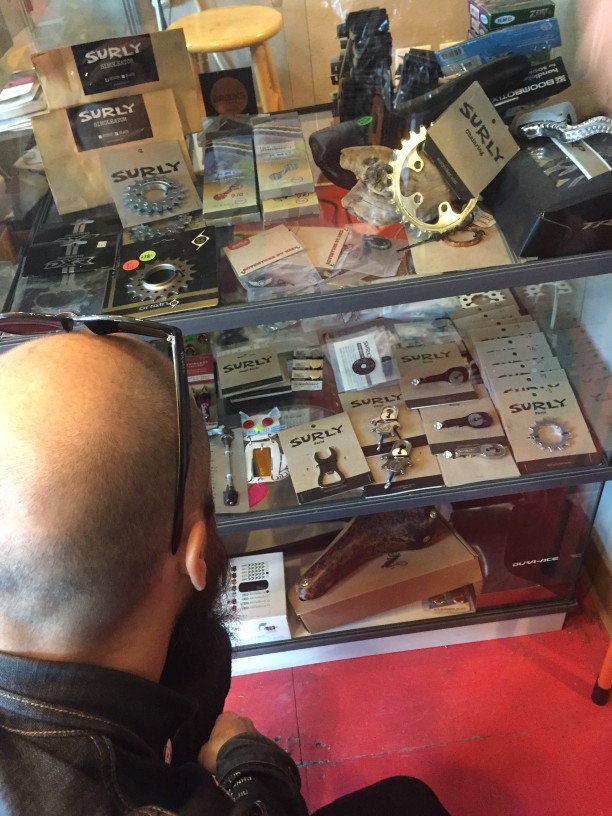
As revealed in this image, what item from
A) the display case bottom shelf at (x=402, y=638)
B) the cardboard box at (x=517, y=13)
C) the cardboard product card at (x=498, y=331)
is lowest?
the display case bottom shelf at (x=402, y=638)

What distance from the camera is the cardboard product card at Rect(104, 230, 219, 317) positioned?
110 cm

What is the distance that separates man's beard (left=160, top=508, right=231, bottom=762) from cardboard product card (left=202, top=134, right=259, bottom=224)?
597mm

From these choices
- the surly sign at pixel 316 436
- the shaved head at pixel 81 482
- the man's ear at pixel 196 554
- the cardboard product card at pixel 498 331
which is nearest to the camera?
the shaved head at pixel 81 482

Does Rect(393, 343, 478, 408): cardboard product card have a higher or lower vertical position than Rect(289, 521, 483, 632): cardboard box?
higher

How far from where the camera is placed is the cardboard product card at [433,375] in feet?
4.97

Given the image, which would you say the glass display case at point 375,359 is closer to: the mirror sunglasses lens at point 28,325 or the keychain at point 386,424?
the keychain at point 386,424

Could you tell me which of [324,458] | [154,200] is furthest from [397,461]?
[154,200]

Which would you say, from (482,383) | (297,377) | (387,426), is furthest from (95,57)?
(482,383)

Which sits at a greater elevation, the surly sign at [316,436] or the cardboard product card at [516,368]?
the cardboard product card at [516,368]

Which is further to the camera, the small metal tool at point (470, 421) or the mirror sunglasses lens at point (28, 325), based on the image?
the small metal tool at point (470, 421)

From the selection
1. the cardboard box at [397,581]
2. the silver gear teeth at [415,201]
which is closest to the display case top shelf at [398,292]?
the silver gear teeth at [415,201]

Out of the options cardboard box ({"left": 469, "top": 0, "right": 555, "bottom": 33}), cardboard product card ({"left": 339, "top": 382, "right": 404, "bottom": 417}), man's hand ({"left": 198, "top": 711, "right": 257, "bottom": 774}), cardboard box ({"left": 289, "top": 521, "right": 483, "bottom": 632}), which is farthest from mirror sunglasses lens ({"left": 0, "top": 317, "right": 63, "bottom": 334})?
cardboard box ({"left": 289, "top": 521, "right": 483, "bottom": 632})

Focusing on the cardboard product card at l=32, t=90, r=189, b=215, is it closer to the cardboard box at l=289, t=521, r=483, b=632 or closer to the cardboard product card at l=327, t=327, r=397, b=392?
the cardboard product card at l=327, t=327, r=397, b=392

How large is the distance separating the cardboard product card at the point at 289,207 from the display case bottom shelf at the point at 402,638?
1069 mm
